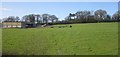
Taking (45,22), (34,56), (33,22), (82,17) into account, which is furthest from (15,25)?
(34,56)

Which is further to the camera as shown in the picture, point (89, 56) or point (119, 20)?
point (119, 20)

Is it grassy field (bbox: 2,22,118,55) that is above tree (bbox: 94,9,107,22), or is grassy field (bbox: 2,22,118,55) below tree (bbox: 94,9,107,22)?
below

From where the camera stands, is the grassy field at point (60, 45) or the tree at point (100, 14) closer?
the grassy field at point (60, 45)

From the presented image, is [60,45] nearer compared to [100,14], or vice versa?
[60,45]

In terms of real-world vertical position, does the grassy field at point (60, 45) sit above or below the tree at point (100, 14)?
below

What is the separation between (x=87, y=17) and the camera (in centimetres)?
6881

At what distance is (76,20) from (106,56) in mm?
62973

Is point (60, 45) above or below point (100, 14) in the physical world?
below

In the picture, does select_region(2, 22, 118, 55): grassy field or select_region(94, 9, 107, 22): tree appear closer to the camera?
select_region(2, 22, 118, 55): grassy field

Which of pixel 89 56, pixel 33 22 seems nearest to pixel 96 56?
pixel 89 56

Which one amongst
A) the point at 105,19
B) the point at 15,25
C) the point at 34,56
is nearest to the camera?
the point at 34,56

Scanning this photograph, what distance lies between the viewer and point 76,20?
7106cm

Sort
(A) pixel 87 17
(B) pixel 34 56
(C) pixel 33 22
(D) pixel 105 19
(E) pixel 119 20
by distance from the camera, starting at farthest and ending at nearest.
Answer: (A) pixel 87 17
(D) pixel 105 19
(C) pixel 33 22
(E) pixel 119 20
(B) pixel 34 56

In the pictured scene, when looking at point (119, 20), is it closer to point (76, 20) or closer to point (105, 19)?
point (105, 19)
